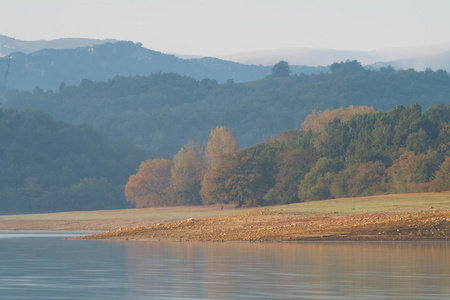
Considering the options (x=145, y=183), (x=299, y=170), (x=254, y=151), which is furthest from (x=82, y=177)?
(x=299, y=170)

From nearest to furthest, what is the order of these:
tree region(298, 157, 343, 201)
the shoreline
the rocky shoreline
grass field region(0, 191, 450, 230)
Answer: the rocky shoreline < the shoreline < grass field region(0, 191, 450, 230) < tree region(298, 157, 343, 201)

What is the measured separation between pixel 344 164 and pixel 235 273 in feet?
193

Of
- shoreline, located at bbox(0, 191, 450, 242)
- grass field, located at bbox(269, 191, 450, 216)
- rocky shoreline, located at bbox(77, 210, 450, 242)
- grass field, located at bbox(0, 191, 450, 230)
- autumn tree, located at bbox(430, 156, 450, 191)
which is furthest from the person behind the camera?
autumn tree, located at bbox(430, 156, 450, 191)

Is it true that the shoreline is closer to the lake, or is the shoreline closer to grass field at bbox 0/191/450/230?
grass field at bbox 0/191/450/230

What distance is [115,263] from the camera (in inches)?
1014

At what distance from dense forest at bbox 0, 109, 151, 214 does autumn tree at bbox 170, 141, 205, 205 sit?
36.1 m

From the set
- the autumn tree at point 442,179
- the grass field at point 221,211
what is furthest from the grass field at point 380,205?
the autumn tree at point 442,179

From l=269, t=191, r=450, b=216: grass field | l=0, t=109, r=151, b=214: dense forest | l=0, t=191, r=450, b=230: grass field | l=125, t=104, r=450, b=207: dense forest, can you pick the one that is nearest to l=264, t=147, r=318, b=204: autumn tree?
l=125, t=104, r=450, b=207: dense forest

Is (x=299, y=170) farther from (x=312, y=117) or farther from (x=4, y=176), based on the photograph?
(x=4, y=176)

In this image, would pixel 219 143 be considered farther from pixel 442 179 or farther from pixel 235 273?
pixel 235 273

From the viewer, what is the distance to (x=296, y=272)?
21.6 meters

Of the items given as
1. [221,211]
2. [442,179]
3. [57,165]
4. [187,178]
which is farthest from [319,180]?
[57,165]

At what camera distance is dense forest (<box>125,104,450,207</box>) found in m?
69.1

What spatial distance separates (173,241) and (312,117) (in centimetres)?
9968
